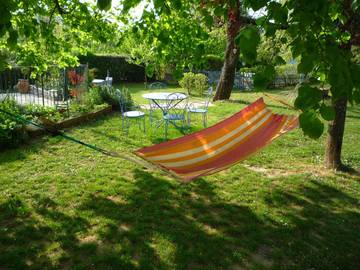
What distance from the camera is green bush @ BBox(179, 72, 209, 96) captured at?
595 inches

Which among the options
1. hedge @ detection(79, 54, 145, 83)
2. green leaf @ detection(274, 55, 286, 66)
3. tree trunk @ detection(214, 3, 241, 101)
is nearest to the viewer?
green leaf @ detection(274, 55, 286, 66)

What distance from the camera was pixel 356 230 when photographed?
12.3 feet

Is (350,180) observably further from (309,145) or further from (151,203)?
(151,203)

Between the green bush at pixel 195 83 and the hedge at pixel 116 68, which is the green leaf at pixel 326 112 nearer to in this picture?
the green bush at pixel 195 83

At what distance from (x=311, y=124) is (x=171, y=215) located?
108 inches

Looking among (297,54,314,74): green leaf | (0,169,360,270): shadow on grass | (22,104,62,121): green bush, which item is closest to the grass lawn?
(0,169,360,270): shadow on grass

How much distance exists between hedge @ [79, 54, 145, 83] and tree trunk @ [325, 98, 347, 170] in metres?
16.2

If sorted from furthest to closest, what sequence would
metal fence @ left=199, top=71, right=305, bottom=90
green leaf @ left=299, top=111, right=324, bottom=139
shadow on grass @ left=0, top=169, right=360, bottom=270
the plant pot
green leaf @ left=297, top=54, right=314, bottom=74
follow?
metal fence @ left=199, top=71, right=305, bottom=90 → the plant pot → shadow on grass @ left=0, top=169, right=360, bottom=270 → green leaf @ left=297, top=54, right=314, bottom=74 → green leaf @ left=299, top=111, right=324, bottom=139

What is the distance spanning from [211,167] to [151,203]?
105cm

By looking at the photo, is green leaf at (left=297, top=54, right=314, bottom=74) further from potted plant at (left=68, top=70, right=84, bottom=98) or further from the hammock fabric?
potted plant at (left=68, top=70, right=84, bottom=98)

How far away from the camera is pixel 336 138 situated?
533 cm

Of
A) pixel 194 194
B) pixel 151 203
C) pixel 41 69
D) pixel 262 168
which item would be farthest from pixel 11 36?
pixel 262 168

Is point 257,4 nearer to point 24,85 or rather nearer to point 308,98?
point 308,98

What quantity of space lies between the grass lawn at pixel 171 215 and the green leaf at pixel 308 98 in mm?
2007
